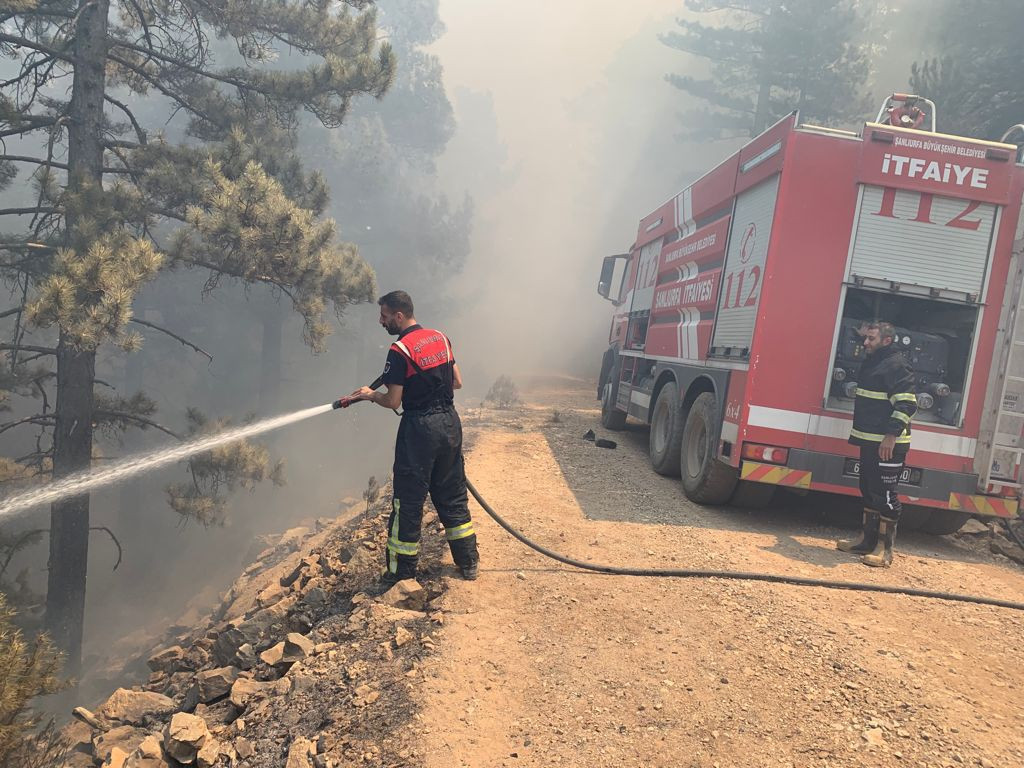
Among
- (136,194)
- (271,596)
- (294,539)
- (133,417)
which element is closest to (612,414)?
(294,539)

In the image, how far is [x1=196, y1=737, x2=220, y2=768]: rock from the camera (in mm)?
2850

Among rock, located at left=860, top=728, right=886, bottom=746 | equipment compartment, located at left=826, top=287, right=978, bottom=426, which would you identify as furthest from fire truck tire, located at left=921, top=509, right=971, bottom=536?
rock, located at left=860, top=728, right=886, bottom=746

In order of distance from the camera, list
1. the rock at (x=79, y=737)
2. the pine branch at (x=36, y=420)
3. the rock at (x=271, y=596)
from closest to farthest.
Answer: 1. the rock at (x=79, y=737)
2. the rock at (x=271, y=596)
3. the pine branch at (x=36, y=420)

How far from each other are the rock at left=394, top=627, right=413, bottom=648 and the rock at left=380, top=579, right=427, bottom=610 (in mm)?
352

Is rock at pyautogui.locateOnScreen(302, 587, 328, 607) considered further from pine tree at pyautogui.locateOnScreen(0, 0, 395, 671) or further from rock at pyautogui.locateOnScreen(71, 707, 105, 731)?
pine tree at pyautogui.locateOnScreen(0, 0, 395, 671)

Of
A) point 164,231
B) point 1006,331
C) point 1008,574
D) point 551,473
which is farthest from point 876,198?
point 164,231

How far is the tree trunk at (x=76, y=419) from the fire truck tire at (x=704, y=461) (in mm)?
7335

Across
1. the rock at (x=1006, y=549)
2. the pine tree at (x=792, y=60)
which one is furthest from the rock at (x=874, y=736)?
the pine tree at (x=792, y=60)

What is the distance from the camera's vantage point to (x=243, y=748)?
9.41ft

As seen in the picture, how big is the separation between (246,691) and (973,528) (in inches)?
275

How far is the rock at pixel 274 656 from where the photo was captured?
3.61 meters

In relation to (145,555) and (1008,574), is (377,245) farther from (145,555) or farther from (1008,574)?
(1008,574)

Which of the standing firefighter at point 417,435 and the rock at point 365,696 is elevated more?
the standing firefighter at point 417,435

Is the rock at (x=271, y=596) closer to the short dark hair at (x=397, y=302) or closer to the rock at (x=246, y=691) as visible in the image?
the rock at (x=246, y=691)
